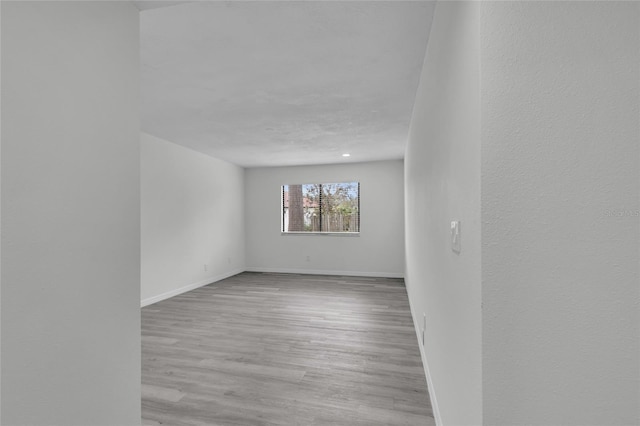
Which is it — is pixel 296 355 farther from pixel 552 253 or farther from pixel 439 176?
pixel 552 253

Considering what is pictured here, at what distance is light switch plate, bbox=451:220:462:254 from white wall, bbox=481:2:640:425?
0.30 m

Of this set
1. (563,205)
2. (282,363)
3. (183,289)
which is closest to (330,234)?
(183,289)

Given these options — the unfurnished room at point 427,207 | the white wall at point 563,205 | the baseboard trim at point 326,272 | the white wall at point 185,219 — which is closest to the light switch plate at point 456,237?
the unfurnished room at point 427,207

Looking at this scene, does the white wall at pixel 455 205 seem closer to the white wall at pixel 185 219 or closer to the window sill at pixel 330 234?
the white wall at pixel 185 219

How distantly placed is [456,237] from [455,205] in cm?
13

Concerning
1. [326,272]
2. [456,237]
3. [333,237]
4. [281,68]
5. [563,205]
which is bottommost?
[326,272]

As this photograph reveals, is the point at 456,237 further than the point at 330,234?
No

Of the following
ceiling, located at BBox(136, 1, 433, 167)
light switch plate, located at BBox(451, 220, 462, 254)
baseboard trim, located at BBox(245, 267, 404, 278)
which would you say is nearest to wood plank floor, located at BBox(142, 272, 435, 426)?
light switch plate, located at BBox(451, 220, 462, 254)

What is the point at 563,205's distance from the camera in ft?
2.86

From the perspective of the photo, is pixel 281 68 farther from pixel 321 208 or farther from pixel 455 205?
pixel 321 208

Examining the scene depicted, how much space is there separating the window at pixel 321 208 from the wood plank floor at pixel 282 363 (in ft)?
8.20

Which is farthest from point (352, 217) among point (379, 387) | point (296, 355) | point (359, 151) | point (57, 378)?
point (57, 378)

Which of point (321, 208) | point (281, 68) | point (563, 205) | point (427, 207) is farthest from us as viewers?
point (321, 208)

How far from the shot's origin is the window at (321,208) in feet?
23.1
